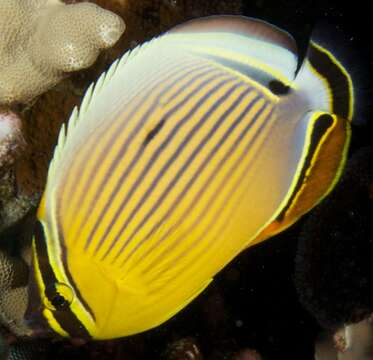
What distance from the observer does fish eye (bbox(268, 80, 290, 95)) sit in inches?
54.6

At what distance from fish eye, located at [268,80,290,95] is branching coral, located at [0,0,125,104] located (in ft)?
2.54

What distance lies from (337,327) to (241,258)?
0.83 metres

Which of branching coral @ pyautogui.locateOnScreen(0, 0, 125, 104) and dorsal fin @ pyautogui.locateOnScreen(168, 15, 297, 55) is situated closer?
dorsal fin @ pyautogui.locateOnScreen(168, 15, 297, 55)

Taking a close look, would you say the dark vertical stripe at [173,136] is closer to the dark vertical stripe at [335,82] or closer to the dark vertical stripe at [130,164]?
the dark vertical stripe at [130,164]

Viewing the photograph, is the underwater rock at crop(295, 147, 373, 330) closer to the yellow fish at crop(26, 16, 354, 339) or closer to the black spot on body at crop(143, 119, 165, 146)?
the yellow fish at crop(26, 16, 354, 339)

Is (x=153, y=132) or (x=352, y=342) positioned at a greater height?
(x=153, y=132)

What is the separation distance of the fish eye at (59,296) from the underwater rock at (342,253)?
153 centimetres

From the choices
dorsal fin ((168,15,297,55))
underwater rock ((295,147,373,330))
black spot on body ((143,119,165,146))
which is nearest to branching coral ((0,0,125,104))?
dorsal fin ((168,15,297,55))

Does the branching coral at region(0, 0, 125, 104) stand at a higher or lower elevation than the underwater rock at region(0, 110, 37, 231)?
higher

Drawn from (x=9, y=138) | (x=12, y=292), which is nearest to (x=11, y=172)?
(x=9, y=138)

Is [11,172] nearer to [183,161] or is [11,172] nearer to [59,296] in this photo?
[59,296]

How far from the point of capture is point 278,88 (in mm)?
1389

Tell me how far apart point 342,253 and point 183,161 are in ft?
4.74

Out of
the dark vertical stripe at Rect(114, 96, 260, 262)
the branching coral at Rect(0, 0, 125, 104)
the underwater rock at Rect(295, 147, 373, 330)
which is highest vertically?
the dark vertical stripe at Rect(114, 96, 260, 262)
